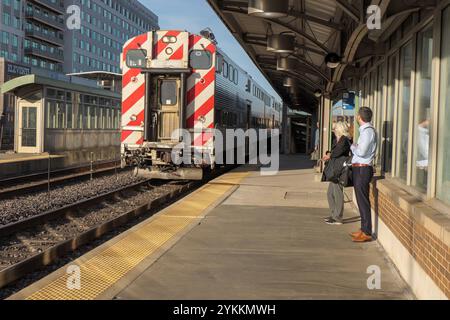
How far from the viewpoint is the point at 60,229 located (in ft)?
27.7

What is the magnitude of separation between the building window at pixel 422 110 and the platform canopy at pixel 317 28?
38cm

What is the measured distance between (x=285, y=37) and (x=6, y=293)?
21.4ft

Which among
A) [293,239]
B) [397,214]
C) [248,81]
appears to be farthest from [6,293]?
[248,81]

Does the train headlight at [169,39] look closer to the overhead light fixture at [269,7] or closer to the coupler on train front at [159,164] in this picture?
the coupler on train front at [159,164]

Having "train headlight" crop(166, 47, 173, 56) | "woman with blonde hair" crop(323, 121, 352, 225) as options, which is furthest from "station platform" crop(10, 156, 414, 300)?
"train headlight" crop(166, 47, 173, 56)

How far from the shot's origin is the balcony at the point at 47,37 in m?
79.2

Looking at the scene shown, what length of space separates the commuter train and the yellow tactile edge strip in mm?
2720

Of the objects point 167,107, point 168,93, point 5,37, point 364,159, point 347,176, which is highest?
point 5,37

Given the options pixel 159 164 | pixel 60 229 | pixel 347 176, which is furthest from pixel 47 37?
pixel 347 176

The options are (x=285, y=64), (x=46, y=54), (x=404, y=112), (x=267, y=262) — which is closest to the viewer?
(x=267, y=262)

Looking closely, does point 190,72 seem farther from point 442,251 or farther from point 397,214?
point 442,251

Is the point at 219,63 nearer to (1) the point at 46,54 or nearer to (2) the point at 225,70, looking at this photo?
(2) the point at 225,70

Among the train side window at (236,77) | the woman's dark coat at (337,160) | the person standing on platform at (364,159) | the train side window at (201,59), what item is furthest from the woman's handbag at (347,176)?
the train side window at (236,77)

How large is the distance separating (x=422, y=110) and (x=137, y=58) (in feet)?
29.8
